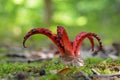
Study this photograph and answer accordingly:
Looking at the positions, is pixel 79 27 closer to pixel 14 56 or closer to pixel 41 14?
pixel 41 14

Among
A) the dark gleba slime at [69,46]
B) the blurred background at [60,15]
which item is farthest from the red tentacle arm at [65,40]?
the blurred background at [60,15]

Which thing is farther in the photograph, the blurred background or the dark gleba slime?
the blurred background

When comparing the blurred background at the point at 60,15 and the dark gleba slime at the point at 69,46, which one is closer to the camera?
the dark gleba slime at the point at 69,46

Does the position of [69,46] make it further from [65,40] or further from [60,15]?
[60,15]

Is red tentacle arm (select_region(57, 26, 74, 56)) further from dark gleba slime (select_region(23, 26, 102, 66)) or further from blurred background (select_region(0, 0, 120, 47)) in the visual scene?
blurred background (select_region(0, 0, 120, 47))

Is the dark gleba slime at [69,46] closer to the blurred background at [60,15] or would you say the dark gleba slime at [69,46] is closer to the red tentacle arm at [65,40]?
the red tentacle arm at [65,40]

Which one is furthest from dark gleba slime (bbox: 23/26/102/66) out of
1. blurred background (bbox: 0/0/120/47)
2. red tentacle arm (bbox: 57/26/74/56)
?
blurred background (bbox: 0/0/120/47)
